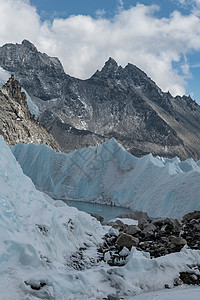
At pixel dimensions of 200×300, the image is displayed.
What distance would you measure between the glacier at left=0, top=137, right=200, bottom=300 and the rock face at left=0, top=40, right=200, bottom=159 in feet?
273

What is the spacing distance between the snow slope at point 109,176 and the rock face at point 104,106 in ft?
180

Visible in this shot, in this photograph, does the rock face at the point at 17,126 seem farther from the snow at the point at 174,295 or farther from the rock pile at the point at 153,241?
the snow at the point at 174,295

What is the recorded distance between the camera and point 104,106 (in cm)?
11675

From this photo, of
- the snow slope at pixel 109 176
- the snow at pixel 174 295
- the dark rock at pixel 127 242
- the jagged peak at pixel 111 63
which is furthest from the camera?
the jagged peak at pixel 111 63

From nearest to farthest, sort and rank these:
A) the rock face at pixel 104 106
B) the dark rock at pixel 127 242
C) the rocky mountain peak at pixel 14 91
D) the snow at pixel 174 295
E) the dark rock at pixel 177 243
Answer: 1. the snow at pixel 174 295
2. the dark rock at pixel 177 243
3. the dark rock at pixel 127 242
4. the rocky mountain peak at pixel 14 91
5. the rock face at pixel 104 106

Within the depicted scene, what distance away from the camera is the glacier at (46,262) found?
388cm

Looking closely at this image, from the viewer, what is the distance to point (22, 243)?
4312 mm

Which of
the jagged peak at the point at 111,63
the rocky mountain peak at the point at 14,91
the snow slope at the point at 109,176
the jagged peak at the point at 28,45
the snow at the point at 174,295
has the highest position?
the jagged peak at the point at 28,45

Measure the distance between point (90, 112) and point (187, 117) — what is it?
53925mm

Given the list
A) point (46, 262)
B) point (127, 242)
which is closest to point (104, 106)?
point (127, 242)

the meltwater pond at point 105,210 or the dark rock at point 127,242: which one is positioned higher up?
the meltwater pond at point 105,210

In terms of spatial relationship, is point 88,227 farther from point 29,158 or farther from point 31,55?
point 31,55

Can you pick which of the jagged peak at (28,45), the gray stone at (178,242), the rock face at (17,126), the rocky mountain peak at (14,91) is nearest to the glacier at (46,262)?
the gray stone at (178,242)

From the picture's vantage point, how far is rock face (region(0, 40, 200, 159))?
10378 centimetres
